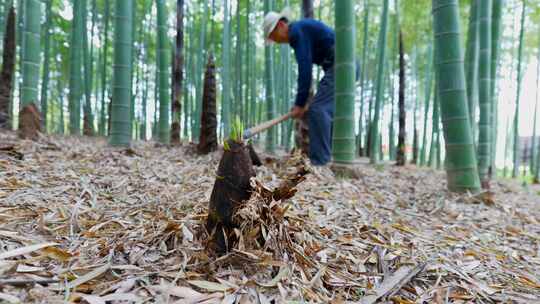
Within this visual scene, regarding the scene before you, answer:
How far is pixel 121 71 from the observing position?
3.26 metres

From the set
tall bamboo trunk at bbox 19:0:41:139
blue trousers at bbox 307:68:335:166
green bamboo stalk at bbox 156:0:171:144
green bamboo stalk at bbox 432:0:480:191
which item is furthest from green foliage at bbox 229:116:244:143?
green bamboo stalk at bbox 156:0:171:144

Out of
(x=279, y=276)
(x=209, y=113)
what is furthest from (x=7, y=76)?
(x=279, y=276)

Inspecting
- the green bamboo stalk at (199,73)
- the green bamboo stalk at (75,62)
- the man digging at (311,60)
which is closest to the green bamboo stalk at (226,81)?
the green bamboo stalk at (199,73)

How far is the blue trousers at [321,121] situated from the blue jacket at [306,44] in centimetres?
17

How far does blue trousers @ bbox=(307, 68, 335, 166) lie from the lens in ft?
10.3

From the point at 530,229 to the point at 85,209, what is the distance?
221 cm

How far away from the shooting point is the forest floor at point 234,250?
33.0 inches

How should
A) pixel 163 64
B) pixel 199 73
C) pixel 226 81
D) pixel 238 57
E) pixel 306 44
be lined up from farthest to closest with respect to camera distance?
pixel 199 73, pixel 238 57, pixel 226 81, pixel 163 64, pixel 306 44

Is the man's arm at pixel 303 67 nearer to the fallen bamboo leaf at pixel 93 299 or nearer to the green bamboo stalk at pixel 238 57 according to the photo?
the fallen bamboo leaf at pixel 93 299

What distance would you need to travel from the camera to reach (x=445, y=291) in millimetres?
976

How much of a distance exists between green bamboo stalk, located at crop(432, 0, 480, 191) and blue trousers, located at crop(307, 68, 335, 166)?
0.99m

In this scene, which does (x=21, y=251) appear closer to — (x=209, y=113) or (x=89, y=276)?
(x=89, y=276)

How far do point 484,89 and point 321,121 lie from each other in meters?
1.73

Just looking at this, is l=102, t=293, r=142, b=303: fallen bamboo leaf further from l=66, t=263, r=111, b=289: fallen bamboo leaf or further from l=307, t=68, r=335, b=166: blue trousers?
l=307, t=68, r=335, b=166: blue trousers
